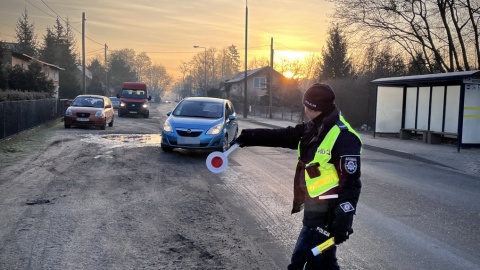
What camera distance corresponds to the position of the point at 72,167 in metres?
10.5

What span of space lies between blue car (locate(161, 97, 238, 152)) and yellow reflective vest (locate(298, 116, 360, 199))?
9443 mm

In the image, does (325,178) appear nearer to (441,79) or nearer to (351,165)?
(351,165)

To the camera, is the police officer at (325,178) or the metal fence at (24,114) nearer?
the police officer at (325,178)

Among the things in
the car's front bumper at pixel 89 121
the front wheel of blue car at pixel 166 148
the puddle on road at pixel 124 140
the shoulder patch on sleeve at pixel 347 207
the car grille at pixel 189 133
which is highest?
the shoulder patch on sleeve at pixel 347 207

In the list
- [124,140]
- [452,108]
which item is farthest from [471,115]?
A: [124,140]

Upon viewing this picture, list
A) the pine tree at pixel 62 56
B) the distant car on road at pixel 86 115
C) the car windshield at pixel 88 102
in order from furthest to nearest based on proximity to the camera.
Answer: the pine tree at pixel 62 56 < the car windshield at pixel 88 102 < the distant car on road at pixel 86 115

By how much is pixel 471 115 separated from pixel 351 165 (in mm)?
14747

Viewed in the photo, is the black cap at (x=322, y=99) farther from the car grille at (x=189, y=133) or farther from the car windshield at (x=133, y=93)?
the car windshield at (x=133, y=93)

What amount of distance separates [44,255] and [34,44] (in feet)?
198

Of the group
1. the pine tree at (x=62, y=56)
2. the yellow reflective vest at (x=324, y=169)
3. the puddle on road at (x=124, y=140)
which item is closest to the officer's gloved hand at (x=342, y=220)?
the yellow reflective vest at (x=324, y=169)

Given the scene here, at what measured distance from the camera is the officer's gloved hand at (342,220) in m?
2.90

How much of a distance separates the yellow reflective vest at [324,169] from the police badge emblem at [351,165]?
0.38 feet

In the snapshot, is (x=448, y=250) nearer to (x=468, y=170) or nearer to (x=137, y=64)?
(x=468, y=170)

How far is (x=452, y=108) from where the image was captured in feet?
57.6
